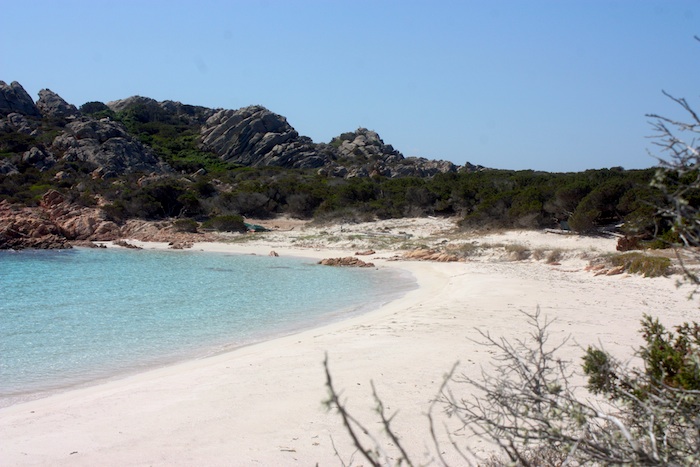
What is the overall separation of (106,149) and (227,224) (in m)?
27.3

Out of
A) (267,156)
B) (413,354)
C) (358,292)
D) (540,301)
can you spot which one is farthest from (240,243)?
(267,156)

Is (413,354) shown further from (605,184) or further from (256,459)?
(605,184)

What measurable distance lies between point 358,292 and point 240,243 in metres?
16.3

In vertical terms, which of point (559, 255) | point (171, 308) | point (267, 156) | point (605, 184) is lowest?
point (171, 308)

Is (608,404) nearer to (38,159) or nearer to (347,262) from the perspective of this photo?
(347,262)

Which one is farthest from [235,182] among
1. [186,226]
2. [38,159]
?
[186,226]

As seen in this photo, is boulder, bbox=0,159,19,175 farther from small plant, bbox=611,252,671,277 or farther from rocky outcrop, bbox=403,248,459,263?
small plant, bbox=611,252,671,277

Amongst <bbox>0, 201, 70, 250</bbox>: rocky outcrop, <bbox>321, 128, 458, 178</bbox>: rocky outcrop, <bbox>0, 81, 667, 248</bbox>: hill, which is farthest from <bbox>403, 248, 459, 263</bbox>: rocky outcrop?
<bbox>321, 128, 458, 178</bbox>: rocky outcrop

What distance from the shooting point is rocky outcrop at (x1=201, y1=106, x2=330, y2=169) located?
229 feet

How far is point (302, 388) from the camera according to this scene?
6.13 meters

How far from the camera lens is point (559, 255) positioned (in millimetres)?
19547

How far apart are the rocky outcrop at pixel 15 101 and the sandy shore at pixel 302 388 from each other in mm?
64052

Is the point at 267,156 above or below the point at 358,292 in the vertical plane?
above

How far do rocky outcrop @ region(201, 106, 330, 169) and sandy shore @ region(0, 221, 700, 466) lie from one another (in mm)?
58702
